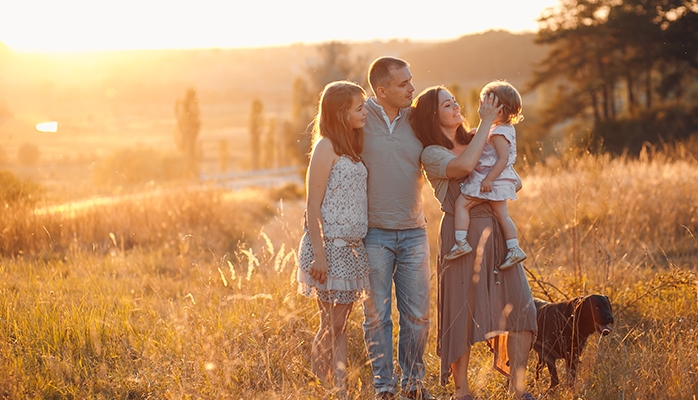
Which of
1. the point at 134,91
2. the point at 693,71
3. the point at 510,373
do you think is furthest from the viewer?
the point at 134,91

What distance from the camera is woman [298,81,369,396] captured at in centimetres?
369

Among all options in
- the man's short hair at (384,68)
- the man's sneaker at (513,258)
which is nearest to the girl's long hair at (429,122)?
the man's short hair at (384,68)

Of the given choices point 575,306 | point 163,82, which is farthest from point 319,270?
point 163,82

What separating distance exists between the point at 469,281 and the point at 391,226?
609 mm

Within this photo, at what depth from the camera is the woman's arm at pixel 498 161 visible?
3.61 metres

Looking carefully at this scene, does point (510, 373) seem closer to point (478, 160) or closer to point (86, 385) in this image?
point (478, 160)

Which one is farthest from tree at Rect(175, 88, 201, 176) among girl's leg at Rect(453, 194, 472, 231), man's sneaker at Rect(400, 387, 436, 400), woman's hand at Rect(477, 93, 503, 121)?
woman's hand at Rect(477, 93, 503, 121)

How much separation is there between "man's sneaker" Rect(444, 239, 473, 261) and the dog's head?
2.75 feet

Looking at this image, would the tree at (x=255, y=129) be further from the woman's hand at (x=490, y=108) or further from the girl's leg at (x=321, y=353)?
the woman's hand at (x=490, y=108)

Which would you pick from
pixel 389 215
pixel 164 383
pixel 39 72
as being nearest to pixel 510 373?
pixel 389 215

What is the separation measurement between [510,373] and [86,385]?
9.19ft

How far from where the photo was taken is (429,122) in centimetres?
382

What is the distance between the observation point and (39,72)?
9266 millimetres

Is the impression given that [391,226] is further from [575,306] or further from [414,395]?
Result: [575,306]
